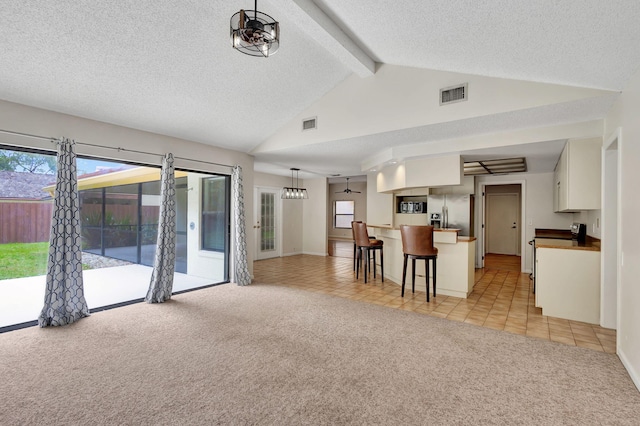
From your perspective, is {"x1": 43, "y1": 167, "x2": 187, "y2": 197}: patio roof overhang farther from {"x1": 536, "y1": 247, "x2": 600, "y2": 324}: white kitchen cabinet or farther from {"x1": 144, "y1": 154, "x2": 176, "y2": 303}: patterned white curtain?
{"x1": 536, "y1": 247, "x2": 600, "y2": 324}: white kitchen cabinet

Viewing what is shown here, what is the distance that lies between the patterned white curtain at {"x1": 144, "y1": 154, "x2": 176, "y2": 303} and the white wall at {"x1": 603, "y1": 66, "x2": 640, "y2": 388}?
5.16m

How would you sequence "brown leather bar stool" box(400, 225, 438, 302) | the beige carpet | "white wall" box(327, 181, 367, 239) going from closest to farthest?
the beige carpet
"brown leather bar stool" box(400, 225, 438, 302)
"white wall" box(327, 181, 367, 239)

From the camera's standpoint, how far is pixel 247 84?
4000mm

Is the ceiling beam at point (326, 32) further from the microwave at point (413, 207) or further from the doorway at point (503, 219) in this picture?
the doorway at point (503, 219)

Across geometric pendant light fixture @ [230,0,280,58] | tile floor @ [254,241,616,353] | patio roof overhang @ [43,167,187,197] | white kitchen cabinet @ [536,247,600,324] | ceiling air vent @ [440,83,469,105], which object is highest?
ceiling air vent @ [440,83,469,105]

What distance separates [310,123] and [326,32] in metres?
1.91

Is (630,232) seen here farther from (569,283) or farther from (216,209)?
(216,209)

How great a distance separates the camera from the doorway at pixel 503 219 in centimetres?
938

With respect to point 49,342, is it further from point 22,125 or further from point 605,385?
point 605,385

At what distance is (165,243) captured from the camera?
4551 millimetres

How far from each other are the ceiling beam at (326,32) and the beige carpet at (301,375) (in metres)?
3.05

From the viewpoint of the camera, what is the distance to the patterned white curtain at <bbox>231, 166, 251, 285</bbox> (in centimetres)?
556

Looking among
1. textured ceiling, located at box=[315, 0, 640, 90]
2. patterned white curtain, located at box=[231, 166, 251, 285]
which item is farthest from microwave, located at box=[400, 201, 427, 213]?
textured ceiling, located at box=[315, 0, 640, 90]

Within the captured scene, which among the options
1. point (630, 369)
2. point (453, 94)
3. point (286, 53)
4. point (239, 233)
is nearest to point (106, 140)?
point (239, 233)
